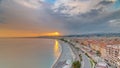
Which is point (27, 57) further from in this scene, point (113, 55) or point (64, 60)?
point (113, 55)

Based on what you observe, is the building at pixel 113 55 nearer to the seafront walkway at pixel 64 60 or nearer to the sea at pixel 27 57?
the seafront walkway at pixel 64 60

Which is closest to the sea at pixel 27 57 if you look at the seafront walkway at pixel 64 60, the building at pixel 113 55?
the seafront walkway at pixel 64 60

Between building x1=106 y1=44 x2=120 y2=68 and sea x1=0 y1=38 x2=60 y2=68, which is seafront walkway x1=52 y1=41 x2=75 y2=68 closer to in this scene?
sea x1=0 y1=38 x2=60 y2=68

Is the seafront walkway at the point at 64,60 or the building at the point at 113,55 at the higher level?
the building at the point at 113,55

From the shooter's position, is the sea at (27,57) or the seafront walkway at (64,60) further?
the sea at (27,57)

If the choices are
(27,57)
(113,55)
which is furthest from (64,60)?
(27,57)

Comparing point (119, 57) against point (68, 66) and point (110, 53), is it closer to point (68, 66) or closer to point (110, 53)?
point (110, 53)

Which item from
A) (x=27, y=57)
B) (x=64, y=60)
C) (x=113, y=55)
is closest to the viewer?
(x=113, y=55)

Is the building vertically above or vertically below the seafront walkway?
above

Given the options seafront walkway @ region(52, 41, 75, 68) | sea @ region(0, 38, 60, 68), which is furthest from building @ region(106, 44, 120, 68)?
sea @ region(0, 38, 60, 68)

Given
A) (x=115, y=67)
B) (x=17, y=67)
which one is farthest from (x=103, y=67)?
(x=17, y=67)

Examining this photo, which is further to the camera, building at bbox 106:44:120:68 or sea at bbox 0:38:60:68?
sea at bbox 0:38:60:68
